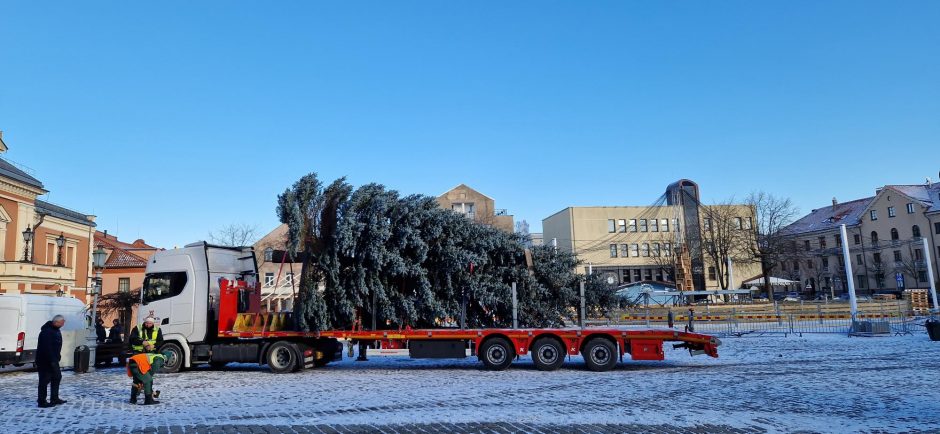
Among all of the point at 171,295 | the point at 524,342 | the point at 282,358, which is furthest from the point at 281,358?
the point at 524,342

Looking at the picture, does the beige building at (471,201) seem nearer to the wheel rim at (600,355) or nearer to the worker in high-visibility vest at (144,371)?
the wheel rim at (600,355)

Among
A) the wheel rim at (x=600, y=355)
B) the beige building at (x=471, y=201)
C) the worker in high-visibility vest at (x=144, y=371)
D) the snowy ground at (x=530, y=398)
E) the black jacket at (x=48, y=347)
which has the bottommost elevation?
the snowy ground at (x=530, y=398)

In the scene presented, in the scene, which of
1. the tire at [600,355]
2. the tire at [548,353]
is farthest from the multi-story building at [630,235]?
the tire at [548,353]

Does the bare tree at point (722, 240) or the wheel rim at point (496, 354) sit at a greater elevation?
the bare tree at point (722, 240)

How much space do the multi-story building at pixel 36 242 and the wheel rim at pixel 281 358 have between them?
19.5m

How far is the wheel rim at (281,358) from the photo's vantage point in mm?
15930

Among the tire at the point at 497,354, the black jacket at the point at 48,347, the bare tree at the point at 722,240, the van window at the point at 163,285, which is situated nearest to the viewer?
the black jacket at the point at 48,347

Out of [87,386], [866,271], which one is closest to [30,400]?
[87,386]

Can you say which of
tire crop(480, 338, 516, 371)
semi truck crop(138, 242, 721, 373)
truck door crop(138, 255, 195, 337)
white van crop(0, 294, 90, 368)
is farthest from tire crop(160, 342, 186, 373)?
tire crop(480, 338, 516, 371)

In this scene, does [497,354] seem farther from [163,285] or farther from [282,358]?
[163,285]

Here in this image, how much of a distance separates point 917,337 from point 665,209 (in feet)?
136

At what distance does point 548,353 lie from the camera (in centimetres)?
1512

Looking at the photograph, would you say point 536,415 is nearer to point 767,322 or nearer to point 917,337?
point 917,337

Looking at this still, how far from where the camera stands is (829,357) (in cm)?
1666
